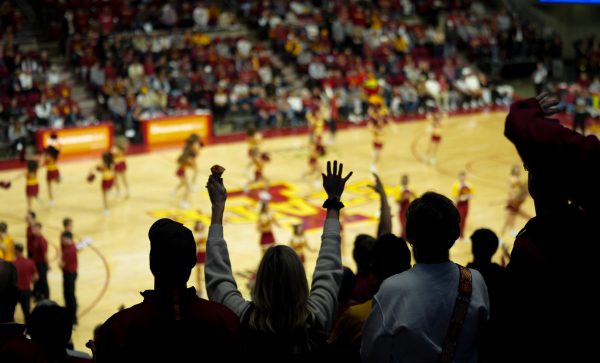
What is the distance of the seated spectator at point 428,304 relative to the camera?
3055mm

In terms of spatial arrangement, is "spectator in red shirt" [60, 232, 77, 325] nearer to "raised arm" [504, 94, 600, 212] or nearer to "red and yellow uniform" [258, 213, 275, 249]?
"red and yellow uniform" [258, 213, 275, 249]

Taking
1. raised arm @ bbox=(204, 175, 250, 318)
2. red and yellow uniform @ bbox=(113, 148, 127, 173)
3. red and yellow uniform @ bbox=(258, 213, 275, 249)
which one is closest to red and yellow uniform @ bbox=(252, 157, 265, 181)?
red and yellow uniform @ bbox=(113, 148, 127, 173)

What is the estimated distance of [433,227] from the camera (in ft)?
10.3

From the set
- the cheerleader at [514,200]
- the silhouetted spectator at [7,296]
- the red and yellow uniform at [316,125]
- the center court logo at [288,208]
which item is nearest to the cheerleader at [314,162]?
the red and yellow uniform at [316,125]

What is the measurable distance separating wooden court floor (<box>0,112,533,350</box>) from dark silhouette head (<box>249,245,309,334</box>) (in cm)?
748

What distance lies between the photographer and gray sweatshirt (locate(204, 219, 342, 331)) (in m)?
3.41

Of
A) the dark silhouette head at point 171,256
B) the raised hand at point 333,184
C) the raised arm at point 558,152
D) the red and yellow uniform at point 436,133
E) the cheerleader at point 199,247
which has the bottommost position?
the cheerleader at point 199,247

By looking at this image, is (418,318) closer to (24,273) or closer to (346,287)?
(346,287)

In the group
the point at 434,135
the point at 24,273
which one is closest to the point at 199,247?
the point at 24,273

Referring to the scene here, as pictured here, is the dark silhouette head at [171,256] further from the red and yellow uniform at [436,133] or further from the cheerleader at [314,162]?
the red and yellow uniform at [436,133]

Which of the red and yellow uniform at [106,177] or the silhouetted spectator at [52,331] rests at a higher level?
the silhouetted spectator at [52,331]

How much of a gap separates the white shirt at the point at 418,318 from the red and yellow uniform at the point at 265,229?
9493mm

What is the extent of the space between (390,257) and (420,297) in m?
1.23

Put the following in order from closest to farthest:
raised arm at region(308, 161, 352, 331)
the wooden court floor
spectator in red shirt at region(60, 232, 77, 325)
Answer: raised arm at region(308, 161, 352, 331) < spectator in red shirt at region(60, 232, 77, 325) < the wooden court floor
